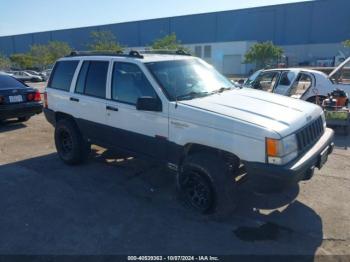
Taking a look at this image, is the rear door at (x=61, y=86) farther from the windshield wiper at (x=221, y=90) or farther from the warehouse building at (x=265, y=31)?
the warehouse building at (x=265, y=31)

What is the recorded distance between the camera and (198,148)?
4.06 metres

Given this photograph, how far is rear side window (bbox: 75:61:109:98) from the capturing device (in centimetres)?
505

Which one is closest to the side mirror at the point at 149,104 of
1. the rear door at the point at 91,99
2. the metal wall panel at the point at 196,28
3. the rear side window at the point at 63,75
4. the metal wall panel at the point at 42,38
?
the rear door at the point at 91,99

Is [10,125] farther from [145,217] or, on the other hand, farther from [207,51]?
[207,51]

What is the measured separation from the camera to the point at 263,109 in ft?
12.9

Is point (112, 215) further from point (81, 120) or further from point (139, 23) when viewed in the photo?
point (139, 23)

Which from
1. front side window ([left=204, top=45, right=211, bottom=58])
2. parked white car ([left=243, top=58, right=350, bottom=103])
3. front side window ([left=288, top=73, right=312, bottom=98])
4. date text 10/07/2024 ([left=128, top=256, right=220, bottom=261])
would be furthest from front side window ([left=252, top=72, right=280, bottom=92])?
front side window ([left=204, top=45, right=211, bottom=58])

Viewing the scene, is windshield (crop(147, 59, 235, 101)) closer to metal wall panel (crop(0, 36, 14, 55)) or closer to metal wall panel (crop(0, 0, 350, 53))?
metal wall panel (crop(0, 0, 350, 53))

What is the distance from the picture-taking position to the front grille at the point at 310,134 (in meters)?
3.72

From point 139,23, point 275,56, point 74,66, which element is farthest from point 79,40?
point 74,66

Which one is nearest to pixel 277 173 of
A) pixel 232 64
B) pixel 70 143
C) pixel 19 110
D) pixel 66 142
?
→ pixel 70 143

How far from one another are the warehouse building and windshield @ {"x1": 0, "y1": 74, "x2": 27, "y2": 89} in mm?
47380

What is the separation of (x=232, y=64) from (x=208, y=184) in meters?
56.6

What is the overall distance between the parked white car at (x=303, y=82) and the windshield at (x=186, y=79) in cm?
508
